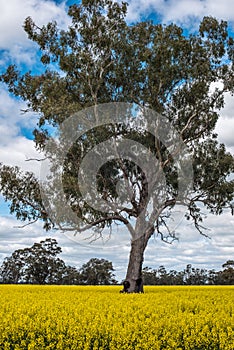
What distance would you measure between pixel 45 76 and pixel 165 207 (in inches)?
393

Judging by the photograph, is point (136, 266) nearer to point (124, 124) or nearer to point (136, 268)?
point (136, 268)

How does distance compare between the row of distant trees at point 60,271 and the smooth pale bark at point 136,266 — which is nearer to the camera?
the smooth pale bark at point 136,266

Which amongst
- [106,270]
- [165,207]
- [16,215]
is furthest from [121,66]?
[106,270]

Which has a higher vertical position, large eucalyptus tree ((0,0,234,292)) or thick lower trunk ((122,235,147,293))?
large eucalyptus tree ((0,0,234,292))

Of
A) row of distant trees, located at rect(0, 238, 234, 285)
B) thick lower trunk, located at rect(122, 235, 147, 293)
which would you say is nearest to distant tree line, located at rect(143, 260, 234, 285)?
row of distant trees, located at rect(0, 238, 234, 285)

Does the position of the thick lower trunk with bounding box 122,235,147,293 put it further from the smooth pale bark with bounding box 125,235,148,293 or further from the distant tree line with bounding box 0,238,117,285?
the distant tree line with bounding box 0,238,117,285

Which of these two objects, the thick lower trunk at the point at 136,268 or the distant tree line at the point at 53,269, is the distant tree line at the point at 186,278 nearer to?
the distant tree line at the point at 53,269

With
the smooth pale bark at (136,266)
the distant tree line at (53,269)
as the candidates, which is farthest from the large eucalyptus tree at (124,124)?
the distant tree line at (53,269)

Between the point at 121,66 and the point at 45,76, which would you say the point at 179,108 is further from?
the point at 45,76

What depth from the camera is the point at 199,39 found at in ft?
83.8

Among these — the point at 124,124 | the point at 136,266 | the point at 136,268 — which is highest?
the point at 124,124

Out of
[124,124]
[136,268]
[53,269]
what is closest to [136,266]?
[136,268]

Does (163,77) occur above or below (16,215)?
above

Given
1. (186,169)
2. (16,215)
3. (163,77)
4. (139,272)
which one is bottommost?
(139,272)
